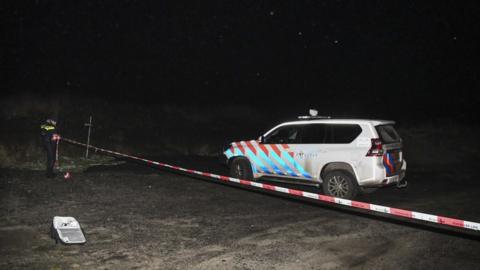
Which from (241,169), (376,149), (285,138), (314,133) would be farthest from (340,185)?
(241,169)

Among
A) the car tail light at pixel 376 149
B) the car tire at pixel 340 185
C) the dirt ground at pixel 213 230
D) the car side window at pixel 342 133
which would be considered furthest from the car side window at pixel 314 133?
the dirt ground at pixel 213 230

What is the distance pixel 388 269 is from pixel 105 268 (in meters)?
3.16

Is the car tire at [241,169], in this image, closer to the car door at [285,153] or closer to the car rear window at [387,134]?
the car door at [285,153]

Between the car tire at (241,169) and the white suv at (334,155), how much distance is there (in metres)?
0.12

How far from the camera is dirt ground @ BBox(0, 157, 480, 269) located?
466 cm

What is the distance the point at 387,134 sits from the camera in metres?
8.51

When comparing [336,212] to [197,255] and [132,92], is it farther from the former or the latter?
[132,92]

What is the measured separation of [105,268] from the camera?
436cm

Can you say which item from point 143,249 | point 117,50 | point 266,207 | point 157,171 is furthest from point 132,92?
point 143,249

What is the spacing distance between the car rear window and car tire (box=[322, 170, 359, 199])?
1054 mm

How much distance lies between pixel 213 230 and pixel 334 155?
140 inches

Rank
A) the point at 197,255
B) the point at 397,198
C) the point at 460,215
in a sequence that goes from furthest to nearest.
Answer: the point at 397,198
the point at 460,215
the point at 197,255

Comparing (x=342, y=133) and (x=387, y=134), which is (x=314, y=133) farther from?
(x=387, y=134)

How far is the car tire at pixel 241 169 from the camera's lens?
33.1 ft
